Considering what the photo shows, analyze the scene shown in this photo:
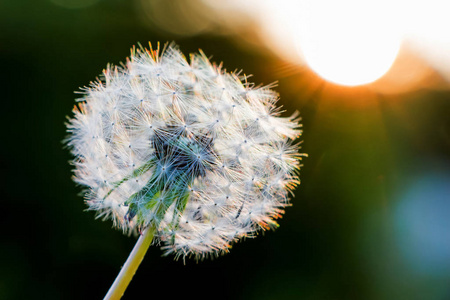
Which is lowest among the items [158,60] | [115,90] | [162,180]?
[162,180]

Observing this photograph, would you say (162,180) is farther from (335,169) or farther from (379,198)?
(379,198)

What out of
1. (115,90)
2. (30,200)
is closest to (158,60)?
(115,90)

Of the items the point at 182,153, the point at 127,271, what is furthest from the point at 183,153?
the point at 127,271

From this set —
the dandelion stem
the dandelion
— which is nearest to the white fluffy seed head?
the dandelion

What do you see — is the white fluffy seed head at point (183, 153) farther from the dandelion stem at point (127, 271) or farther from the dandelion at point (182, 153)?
the dandelion stem at point (127, 271)

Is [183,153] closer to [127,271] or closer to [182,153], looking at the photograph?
[182,153]

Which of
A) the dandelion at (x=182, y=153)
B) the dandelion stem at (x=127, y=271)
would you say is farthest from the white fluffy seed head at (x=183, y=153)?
the dandelion stem at (x=127, y=271)
